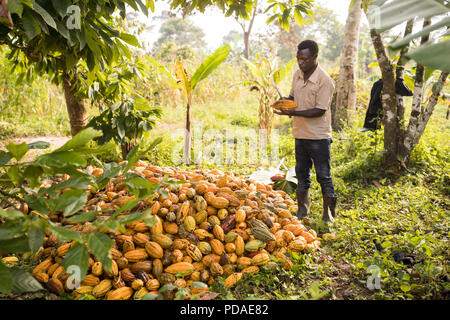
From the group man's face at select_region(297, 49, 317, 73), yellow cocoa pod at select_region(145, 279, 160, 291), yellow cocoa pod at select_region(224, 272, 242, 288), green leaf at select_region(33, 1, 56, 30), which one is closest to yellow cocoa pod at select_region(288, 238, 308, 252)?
yellow cocoa pod at select_region(224, 272, 242, 288)

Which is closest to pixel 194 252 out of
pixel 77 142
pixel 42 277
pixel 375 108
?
pixel 42 277

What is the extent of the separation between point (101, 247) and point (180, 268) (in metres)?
0.96

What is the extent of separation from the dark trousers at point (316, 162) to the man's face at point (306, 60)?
585 millimetres

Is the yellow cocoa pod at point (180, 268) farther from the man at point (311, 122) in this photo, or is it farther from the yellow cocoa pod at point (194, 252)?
the man at point (311, 122)

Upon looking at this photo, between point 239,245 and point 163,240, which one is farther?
point 239,245

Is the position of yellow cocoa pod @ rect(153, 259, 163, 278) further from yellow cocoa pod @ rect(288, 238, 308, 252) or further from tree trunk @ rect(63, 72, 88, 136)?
tree trunk @ rect(63, 72, 88, 136)

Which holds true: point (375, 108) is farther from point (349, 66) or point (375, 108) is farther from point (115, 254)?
point (115, 254)

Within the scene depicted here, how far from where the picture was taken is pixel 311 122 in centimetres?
233

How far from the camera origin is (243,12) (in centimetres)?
228

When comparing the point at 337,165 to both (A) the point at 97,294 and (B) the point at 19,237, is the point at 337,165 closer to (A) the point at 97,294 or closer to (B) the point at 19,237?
(A) the point at 97,294

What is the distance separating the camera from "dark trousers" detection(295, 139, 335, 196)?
235 cm

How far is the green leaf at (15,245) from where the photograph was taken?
785 mm

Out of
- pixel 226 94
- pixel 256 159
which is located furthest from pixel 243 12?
pixel 226 94
